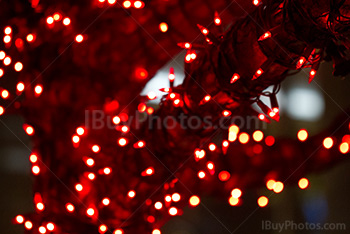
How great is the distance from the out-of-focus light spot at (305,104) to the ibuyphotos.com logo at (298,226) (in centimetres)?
39

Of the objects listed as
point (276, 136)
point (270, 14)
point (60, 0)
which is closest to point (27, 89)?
point (60, 0)

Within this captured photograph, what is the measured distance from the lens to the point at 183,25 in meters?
1.13

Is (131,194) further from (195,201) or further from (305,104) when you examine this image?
(305,104)

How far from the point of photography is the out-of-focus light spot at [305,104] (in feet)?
5.45

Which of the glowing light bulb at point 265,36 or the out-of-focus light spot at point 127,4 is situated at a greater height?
the glowing light bulb at point 265,36

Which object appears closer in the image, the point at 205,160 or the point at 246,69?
the point at 246,69

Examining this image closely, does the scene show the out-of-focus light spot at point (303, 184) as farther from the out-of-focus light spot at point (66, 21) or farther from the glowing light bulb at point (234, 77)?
the out-of-focus light spot at point (66, 21)

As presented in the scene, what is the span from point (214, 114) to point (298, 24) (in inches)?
14.9

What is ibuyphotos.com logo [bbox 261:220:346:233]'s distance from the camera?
1.49 metres

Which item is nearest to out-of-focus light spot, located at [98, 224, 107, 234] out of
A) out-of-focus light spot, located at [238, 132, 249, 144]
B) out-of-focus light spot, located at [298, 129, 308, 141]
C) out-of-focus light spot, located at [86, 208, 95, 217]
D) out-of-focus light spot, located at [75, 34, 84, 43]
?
out-of-focus light spot, located at [86, 208, 95, 217]

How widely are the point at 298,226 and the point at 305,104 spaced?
0.46m

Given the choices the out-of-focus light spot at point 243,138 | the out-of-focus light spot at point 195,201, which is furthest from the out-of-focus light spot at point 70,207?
the out-of-focus light spot at point 243,138

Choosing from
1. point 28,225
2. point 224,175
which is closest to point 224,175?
point 224,175

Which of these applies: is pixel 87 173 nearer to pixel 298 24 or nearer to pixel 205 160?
pixel 205 160
